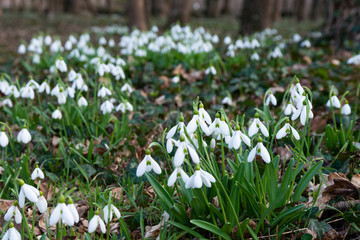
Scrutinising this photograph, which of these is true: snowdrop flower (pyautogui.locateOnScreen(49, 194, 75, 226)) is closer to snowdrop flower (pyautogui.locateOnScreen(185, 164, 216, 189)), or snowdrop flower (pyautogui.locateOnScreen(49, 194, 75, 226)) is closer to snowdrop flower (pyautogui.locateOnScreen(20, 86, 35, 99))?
snowdrop flower (pyautogui.locateOnScreen(185, 164, 216, 189))

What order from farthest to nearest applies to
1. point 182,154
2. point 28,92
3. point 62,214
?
point 28,92 → point 182,154 → point 62,214

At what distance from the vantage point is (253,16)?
28.7ft

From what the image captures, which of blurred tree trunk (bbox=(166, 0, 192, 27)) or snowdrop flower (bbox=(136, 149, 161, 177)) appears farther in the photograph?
blurred tree trunk (bbox=(166, 0, 192, 27))

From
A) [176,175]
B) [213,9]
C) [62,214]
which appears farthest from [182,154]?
[213,9]

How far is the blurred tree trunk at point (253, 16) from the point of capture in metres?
8.74

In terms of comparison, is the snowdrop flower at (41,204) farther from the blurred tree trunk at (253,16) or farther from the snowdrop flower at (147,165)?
the blurred tree trunk at (253,16)

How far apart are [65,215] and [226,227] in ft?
2.32

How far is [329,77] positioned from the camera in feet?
14.9

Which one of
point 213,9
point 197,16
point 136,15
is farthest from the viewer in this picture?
point 197,16

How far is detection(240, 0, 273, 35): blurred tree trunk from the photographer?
8742 millimetres

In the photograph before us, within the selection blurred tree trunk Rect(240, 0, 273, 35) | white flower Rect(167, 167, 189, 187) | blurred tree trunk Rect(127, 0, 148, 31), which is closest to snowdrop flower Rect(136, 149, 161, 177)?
white flower Rect(167, 167, 189, 187)

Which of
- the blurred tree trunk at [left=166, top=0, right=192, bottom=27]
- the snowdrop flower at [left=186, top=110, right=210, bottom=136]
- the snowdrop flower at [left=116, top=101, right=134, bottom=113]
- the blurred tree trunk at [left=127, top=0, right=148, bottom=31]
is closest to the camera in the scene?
the snowdrop flower at [left=186, top=110, right=210, bottom=136]

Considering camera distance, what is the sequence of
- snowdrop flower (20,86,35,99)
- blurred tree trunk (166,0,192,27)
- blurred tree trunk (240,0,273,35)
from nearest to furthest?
snowdrop flower (20,86,35,99)
blurred tree trunk (240,0,273,35)
blurred tree trunk (166,0,192,27)

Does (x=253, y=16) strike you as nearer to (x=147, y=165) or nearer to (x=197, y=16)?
(x=147, y=165)
